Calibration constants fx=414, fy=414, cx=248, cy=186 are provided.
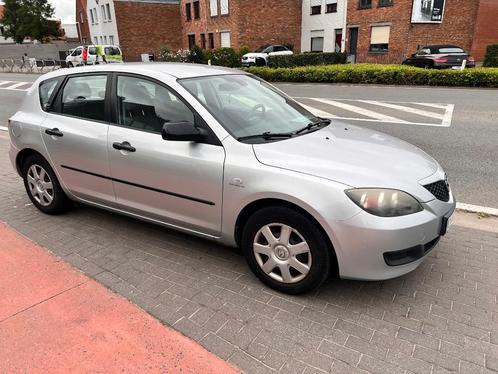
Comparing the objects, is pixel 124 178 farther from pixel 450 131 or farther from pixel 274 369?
pixel 450 131

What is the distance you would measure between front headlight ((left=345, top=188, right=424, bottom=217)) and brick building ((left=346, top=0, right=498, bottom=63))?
2876 cm

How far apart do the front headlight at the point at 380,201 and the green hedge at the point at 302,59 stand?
21.1m

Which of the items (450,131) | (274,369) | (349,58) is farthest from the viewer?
(349,58)

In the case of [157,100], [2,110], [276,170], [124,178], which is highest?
[157,100]

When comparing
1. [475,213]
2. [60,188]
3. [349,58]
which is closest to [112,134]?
[60,188]

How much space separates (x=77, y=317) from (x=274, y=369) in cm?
141

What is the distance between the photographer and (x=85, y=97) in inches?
158

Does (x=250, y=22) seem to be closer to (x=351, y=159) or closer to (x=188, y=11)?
(x=188, y=11)

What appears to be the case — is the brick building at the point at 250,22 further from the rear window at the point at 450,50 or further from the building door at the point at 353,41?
the rear window at the point at 450,50

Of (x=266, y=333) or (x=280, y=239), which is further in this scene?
(x=280, y=239)

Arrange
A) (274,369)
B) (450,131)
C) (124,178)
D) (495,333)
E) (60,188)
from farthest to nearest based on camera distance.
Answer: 1. (450,131)
2. (60,188)
3. (124,178)
4. (495,333)
5. (274,369)

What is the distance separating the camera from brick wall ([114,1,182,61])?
4219 cm

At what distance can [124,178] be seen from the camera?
367cm

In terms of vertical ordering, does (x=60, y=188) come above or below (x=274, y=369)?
above
